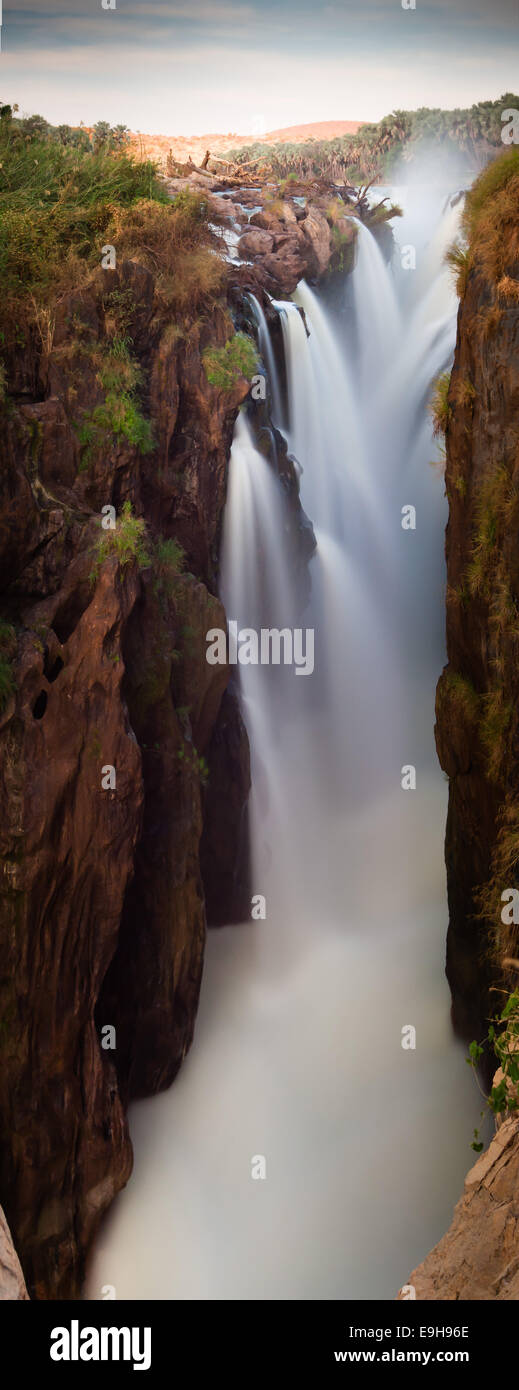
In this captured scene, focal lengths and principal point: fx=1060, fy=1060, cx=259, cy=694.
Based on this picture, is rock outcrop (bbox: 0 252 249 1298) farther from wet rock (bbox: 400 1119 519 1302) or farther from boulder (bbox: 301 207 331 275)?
boulder (bbox: 301 207 331 275)

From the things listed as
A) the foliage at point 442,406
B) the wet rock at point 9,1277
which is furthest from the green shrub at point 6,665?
the foliage at point 442,406

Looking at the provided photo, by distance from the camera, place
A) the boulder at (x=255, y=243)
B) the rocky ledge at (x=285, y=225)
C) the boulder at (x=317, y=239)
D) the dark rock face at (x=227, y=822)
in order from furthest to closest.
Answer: the boulder at (x=317, y=239)
the boulder at (x=255, y=243)
the rocky ledge at (x=285, y=225)
the dark rock face at (x=227, y=822)

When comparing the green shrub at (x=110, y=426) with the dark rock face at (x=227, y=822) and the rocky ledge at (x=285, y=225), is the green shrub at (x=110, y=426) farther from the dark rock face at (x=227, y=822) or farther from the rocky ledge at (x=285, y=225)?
the rocky ledge at (x=285, y=225)

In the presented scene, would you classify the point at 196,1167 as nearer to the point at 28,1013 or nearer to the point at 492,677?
the point at 28,1013

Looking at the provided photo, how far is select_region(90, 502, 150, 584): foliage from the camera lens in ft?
29.2

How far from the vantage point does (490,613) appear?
29.4 ft

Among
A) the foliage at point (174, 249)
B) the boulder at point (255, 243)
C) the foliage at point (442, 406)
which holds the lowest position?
the foliage at point (442, 406)

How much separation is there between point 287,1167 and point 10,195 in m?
9.75

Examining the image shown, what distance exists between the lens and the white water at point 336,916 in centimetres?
948

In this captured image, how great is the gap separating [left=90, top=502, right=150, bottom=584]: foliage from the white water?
11.4ft

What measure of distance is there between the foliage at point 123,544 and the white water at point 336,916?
11.4 ft

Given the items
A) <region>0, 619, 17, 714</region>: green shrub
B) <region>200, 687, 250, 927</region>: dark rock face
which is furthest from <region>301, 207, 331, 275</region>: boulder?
<region>0, 619, 17, 714</region>: green shrub

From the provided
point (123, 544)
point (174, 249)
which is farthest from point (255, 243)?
point (123, 544)

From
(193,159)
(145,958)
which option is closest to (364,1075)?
(145,958)
